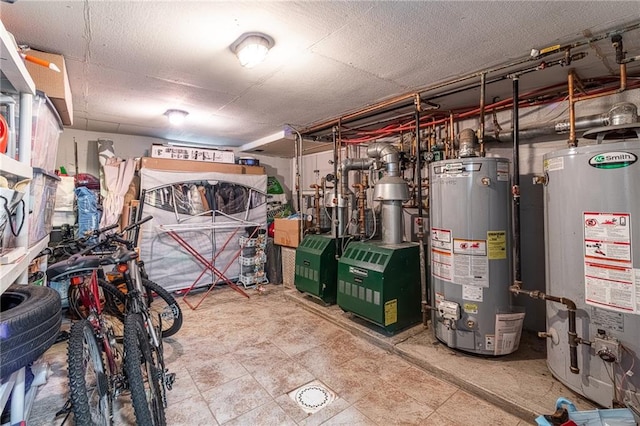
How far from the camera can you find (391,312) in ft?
8.97

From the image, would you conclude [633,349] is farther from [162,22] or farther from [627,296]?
[162,22]

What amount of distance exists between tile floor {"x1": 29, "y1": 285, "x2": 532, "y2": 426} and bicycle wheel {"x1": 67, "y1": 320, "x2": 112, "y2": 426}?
0.33 meters

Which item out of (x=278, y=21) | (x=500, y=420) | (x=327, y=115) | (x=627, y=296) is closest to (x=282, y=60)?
(x=278, y=21)

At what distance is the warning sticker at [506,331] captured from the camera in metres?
2.28

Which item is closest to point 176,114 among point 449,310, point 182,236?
point 182,236

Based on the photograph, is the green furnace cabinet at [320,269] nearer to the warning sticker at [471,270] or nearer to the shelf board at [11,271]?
the warning sticker at [471,270]

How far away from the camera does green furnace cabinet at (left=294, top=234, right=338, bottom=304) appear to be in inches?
137

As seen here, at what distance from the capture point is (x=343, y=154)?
15.4ft

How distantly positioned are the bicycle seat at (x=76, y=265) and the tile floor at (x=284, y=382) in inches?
35.3

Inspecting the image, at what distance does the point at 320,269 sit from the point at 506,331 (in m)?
1.87

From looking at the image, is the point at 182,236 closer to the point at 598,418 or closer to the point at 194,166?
the point at 194,166

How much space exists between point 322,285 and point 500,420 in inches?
80.5

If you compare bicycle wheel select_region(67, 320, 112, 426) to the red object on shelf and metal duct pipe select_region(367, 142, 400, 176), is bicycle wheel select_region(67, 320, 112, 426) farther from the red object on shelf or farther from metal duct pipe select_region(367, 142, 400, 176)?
metal duct pipe select_region(367, 142, 400, 176)

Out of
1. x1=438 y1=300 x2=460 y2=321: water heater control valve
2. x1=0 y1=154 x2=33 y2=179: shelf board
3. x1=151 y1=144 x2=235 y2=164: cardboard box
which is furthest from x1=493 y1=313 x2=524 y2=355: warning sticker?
x1=151 y1=144 x2=235 y2=164: cardboard box
